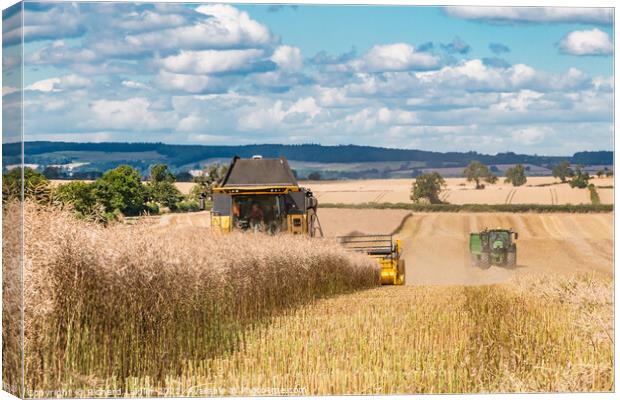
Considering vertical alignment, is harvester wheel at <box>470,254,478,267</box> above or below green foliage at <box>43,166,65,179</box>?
below

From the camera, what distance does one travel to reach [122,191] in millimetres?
14875

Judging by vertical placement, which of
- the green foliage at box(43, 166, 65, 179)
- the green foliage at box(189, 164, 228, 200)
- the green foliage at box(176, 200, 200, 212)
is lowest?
the green foliage at box(176, 200, 200, 212)

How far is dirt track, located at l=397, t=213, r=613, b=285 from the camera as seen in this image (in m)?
47.7

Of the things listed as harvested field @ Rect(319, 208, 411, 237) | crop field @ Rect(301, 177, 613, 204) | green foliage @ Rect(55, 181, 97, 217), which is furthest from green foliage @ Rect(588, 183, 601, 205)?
harvested field @ Rect(319, 208, 411, 237)

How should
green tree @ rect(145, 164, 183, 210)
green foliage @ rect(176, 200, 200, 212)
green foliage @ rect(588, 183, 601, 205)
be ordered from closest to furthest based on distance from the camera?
green tree @ rect(145, 164, 183, 210) < green foliage @ rect(176, 200, 200, 212) < green foliage @ rect(588, 183, 601, 205)

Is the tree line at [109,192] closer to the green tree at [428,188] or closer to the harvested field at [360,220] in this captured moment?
the harvested field at [360,220]

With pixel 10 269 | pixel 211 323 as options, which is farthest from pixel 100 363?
pixel 211 323

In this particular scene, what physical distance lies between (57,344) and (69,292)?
1.73 feet

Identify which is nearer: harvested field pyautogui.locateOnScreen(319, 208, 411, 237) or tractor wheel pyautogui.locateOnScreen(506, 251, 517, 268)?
tractor wheel pyautogui.locateOnScreen(506, 251, 517, 268)

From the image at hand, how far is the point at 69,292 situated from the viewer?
10.5 metres

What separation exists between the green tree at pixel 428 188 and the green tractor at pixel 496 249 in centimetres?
2758

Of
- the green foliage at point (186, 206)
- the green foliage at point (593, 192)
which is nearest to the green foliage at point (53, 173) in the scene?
the green foliage at point (186, 206)

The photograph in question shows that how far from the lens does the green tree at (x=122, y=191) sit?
14.0 metres

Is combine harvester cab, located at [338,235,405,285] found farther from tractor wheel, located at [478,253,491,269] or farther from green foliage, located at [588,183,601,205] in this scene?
tractor wheel, located at [478,253,491,269]
